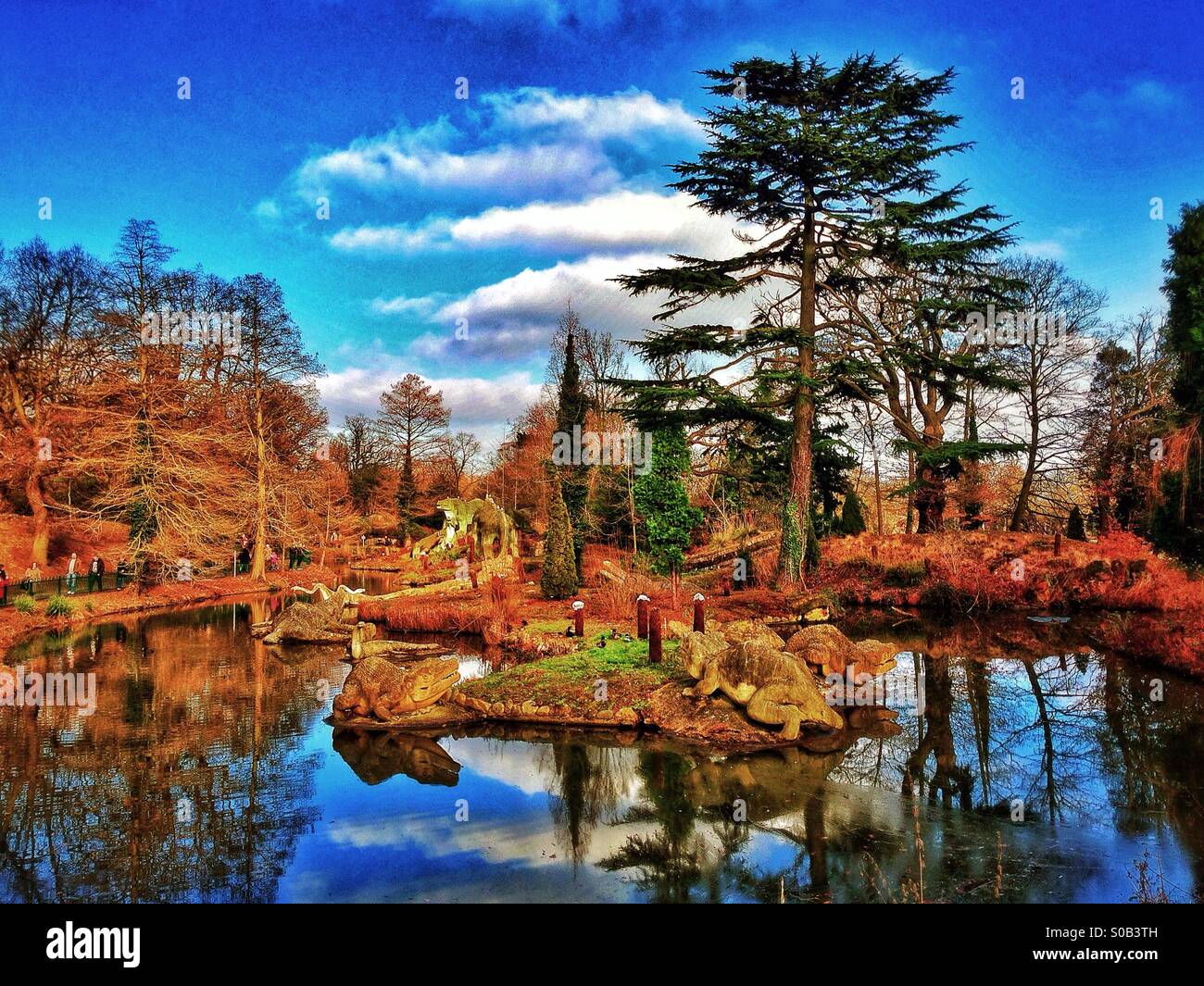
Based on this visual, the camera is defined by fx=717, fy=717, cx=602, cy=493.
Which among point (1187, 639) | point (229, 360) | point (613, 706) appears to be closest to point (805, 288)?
point (1187, 639)

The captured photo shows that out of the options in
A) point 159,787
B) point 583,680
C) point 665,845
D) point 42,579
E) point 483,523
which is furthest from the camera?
point 483,523

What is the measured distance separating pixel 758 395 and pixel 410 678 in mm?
16160

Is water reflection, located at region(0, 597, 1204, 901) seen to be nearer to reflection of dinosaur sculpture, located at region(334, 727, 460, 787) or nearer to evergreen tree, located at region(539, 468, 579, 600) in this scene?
reflection of dinosaur sculpture, located at region(334, 727, 460, 787)

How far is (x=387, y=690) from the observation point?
36.7 feet

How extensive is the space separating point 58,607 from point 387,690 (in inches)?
599

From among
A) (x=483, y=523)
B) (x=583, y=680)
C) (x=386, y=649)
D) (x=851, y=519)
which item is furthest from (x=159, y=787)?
(x=851, y=519)

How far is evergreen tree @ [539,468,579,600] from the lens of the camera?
74.3 ft

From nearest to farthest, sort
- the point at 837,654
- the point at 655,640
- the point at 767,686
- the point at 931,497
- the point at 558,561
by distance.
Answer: the point at 767,686, the point at 655,640, the point at 837,654, the point at 558,561, the point at 931,497

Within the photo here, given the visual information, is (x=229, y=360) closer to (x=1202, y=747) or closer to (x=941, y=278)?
(x=941, y=278)

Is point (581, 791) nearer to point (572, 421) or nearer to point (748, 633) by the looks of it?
point (748, 633)

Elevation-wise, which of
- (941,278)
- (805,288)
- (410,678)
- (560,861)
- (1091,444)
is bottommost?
(560,861)

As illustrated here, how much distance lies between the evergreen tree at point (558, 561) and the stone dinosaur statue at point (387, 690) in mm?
11099

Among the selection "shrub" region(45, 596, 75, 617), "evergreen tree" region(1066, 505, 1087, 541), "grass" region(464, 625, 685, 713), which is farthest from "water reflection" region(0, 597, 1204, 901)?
"evergreen tree" region(1066, 505, 1087, 541)

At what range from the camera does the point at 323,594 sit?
67.3 feet
